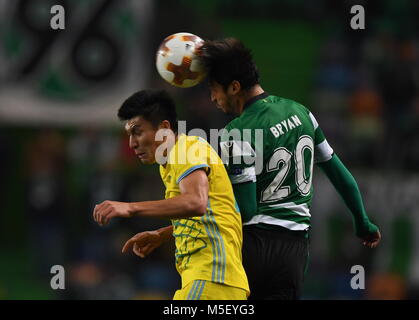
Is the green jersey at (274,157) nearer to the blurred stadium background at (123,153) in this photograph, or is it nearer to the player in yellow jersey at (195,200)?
the player in yellow jersey at (195,200)

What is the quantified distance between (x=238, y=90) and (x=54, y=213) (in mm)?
7317

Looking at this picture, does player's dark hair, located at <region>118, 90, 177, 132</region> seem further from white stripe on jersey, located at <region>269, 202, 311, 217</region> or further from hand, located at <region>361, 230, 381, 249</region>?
hand, located at <region>361, 230, 381, 249</region>

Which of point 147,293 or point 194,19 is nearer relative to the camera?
point 147,293

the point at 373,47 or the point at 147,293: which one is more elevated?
the point at 373,47

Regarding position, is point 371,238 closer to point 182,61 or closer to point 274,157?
point 274,157

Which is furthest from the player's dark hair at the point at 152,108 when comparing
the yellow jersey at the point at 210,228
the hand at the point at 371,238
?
the hand at the point at 371,238

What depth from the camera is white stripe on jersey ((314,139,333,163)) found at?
5297mm

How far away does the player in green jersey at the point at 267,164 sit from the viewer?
4.86m

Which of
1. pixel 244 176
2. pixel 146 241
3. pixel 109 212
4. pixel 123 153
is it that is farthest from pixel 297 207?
pixel 123 153

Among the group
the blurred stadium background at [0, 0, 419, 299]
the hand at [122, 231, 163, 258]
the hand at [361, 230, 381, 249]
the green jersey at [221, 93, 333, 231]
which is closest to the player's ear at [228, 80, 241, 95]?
the green jersey at [221, 93, 333, 231]

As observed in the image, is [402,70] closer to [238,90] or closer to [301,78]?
[301,78]

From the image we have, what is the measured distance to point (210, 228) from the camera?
4.48 m

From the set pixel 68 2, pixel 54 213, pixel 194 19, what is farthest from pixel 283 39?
pixel 54 213

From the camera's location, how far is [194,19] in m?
13.1
